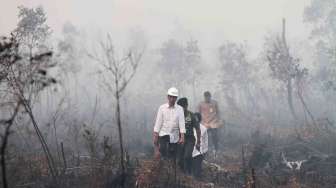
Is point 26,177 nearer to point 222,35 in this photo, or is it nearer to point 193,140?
point 193,140

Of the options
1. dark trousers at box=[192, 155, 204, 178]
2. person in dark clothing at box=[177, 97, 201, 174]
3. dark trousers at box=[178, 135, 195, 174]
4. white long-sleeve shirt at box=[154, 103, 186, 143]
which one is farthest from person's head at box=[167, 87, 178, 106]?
dark trousers at box=[192, 155, 204, 178]

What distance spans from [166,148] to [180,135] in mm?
440

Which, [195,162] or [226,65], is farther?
[226,65]

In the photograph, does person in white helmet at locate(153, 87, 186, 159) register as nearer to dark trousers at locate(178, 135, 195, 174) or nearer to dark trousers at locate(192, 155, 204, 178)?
dark trousers at locate(178, 135, 195, 174)

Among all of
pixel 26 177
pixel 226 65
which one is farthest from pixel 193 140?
pixel 226 65

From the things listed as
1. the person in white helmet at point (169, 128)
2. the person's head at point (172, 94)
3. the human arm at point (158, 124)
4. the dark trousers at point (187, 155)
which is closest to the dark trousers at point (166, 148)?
the person in white helmet at point (169, 128)

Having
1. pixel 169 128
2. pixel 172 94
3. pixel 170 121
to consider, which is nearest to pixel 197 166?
pixel 169 128

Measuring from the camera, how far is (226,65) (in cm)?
2891

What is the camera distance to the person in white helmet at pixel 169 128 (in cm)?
760

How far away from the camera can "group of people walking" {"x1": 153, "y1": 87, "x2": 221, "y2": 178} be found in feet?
25.1

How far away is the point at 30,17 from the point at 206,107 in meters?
14.1

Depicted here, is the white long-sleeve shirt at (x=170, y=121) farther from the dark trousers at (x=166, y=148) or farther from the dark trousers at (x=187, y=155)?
the dark trousers at (x=187, y=155)

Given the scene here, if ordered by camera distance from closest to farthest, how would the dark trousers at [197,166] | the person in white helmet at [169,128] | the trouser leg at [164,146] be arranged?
1. the person in white helmet at [169,128]
2. the trouser leg at [164,146]
3. the dark trousers at [197,166]

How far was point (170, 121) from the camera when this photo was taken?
302 inches
